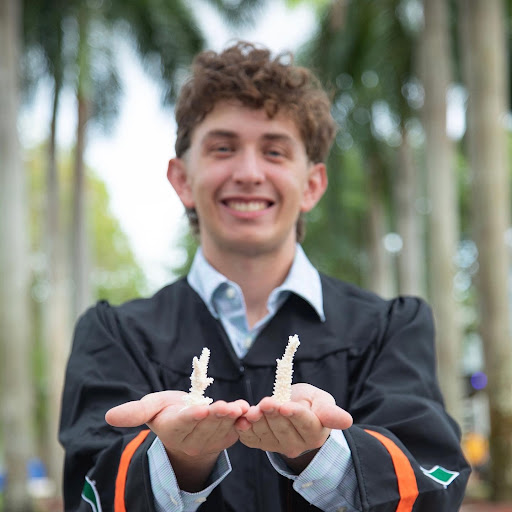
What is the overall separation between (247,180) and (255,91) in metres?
0.30

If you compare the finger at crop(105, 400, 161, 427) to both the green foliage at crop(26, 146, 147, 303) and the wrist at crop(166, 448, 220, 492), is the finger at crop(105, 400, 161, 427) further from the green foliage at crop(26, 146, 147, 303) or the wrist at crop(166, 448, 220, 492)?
the green foliage at crop(26, 146, 147, 303)

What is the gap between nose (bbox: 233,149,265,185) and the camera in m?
2.78

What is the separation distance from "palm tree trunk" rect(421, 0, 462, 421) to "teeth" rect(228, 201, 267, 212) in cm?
1077

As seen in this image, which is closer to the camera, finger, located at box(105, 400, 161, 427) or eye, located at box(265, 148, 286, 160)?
finger, located at box(105, 400, 161, 427)

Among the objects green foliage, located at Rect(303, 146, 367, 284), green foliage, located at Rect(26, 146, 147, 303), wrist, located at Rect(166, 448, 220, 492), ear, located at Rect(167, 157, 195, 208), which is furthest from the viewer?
green foliage, located at Rect(26, 146, 147, 303)

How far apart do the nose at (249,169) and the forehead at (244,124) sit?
6 centimetres

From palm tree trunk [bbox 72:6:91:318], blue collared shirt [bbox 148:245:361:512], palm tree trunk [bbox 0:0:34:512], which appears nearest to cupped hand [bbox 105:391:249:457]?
blue collared shirt [bbox 148:245:361:512]

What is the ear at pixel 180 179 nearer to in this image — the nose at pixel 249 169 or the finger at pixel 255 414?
the nose at pixel 249 169

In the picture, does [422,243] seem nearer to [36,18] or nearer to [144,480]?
[36,18]

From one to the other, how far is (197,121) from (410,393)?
116 cm

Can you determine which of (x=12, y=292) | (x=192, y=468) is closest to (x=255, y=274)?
(x=192, y=468)

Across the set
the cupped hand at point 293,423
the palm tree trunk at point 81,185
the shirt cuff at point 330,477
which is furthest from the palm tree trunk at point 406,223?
the cupped hand at point 293,423

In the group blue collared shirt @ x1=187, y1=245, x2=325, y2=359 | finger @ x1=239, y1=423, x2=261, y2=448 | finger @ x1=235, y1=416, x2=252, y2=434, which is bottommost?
finger @ x1=239, y1=423, x2=261, y2=448

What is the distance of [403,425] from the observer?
2.43 metres
